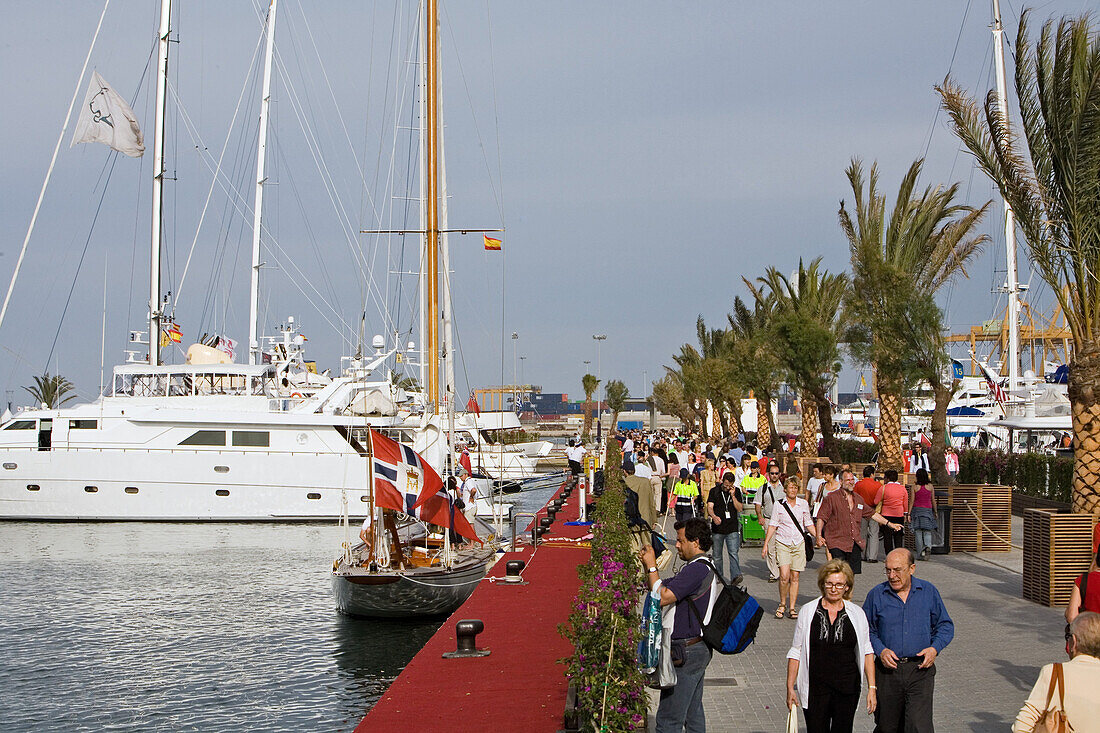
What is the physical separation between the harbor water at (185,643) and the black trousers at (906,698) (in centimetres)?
789

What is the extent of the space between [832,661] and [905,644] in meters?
0.48

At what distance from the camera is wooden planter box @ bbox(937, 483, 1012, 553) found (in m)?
18.5

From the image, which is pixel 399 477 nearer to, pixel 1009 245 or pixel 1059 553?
pixel 1059 553

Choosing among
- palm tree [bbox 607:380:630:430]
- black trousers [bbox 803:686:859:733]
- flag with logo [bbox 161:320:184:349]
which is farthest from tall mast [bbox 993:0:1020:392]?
palm tree [bbox 607:380:630:430]

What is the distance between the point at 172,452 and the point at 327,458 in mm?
5098

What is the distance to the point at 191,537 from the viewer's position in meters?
31.8

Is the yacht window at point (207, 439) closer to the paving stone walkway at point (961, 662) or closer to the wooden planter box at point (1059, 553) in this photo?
the paving stone walkway at point (961, 662)

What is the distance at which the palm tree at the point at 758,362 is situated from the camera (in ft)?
138

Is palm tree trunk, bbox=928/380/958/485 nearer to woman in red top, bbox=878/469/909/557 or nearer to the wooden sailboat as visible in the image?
woman in red top, bbox=878/469/909/557

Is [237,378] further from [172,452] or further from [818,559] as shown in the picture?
[818,559]

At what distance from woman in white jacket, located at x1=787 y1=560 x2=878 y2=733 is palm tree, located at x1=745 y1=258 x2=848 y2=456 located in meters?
28.2

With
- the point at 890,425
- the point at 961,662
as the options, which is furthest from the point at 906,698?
the point at 890,425

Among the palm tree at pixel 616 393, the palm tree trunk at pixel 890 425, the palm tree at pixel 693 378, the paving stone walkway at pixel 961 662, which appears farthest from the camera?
the palm tree at pixel 616 393

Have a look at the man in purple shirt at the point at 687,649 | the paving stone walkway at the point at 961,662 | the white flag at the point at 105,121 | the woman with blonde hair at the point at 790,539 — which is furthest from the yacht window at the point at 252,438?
the man in purple shirt at the point at 687,649
